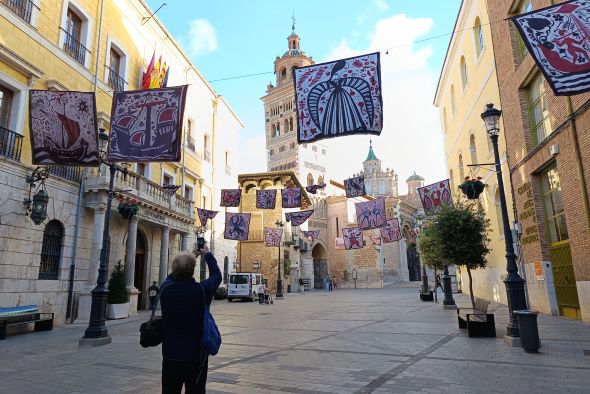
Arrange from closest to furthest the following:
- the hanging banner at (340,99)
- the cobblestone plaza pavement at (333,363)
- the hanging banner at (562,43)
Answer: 1. the cobblestone plaza pavement at (333,363)
2. the hanging banner at (562,43)
3. the hanging banner at (340,99)

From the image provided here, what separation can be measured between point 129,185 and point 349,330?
11.2 meters

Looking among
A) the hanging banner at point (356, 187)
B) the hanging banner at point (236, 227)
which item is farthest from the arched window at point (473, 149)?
the hanging banner at point (236, 227)

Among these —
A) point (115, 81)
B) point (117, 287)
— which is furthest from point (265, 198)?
point (117, 287)

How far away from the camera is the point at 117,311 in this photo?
15.8 metres

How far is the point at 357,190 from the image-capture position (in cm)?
2245

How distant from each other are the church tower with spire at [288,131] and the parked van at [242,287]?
149 feet

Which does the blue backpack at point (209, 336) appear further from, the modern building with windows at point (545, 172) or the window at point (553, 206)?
the window at point (553, 206)

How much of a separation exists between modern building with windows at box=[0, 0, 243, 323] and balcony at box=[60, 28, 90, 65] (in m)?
0.04

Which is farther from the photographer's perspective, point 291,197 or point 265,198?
point 291,197

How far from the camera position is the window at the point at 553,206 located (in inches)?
492

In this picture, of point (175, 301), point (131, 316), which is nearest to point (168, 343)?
point (175, 301)

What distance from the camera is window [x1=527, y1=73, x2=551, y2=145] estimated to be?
1311cm

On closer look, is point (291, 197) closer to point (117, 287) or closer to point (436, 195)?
point (436, 195)

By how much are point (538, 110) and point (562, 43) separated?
7850mm
